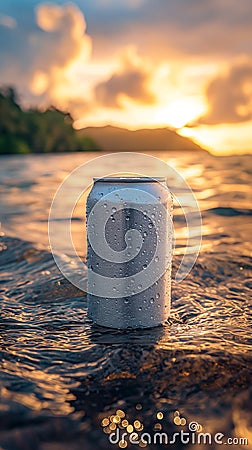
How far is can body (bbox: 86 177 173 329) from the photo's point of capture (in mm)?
2506

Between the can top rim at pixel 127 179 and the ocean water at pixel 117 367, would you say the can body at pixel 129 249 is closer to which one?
the can top rim at pixel 127 179

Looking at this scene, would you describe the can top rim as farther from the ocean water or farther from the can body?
the ocean water

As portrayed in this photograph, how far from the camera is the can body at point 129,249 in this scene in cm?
251

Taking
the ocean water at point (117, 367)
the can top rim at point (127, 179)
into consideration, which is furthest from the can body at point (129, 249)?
the ocean water at point (117, 367)

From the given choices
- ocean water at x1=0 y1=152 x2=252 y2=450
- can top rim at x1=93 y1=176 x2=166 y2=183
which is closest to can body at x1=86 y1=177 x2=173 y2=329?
can top rim at x1=93 y1=176 x2=166 y2=183

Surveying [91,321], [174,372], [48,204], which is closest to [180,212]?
[48,204]

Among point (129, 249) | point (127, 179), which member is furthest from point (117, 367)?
point (127, 179)

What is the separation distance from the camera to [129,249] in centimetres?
255

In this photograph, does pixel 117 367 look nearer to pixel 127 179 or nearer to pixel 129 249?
pixel 129 249

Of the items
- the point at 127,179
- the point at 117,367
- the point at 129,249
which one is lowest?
the point at 117,367

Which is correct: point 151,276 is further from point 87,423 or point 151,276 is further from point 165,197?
point 87,423

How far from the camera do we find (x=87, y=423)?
1.92 meters

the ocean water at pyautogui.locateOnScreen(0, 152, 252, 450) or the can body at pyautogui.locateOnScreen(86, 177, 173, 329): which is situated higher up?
the can body at pyautogui.locateOnScreen(86, 177, 173, 329)

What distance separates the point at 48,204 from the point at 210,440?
7313mm
